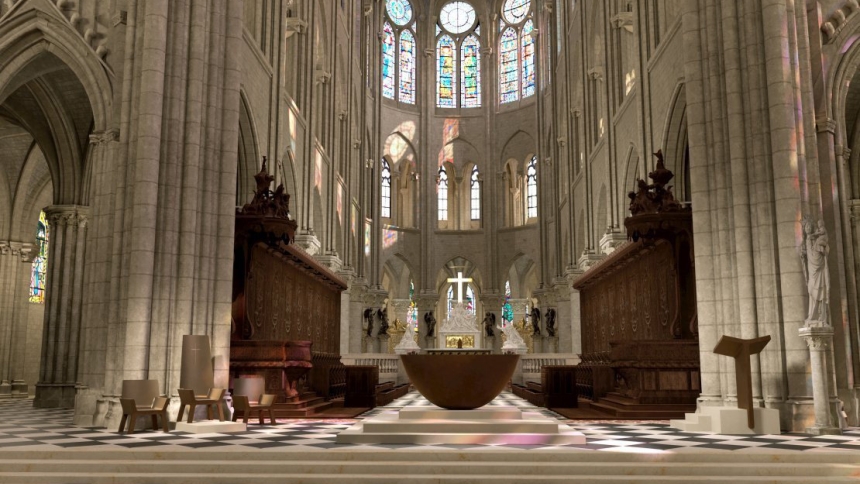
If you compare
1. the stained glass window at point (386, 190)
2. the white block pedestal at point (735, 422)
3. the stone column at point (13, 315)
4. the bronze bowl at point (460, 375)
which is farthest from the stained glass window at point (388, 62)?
the bronze bowl at point (460, 375)

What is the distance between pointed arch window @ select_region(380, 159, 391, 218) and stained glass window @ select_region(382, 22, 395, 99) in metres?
4.07

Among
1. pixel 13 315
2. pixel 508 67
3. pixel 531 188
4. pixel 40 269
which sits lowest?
pixel 13 315

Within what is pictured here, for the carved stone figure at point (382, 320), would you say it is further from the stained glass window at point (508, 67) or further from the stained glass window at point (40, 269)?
the stained glass window at point (40, 269)

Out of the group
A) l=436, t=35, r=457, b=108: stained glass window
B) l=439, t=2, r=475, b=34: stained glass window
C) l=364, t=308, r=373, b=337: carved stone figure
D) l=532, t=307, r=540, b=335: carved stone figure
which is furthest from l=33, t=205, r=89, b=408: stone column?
l=439, t=2, r=475, b=34: stained glass window

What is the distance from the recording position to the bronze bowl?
33.1 ft

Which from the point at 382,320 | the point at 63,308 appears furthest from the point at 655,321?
the point at 382,320

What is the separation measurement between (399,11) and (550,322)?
20822mm

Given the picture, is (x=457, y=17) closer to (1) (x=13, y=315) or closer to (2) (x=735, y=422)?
(1) (x=13, y=315)

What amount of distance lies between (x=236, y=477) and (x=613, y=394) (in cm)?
1017

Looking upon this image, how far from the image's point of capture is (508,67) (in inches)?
1849

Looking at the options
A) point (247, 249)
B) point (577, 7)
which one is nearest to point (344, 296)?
point (577, 7)

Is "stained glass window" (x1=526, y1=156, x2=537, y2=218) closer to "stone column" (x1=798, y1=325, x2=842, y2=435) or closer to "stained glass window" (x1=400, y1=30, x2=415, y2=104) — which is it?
"stained glass window" (x1=400, y1=30, x2=415, y2=104)

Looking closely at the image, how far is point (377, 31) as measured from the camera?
43.0 meters

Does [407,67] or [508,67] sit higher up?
[407,67]
